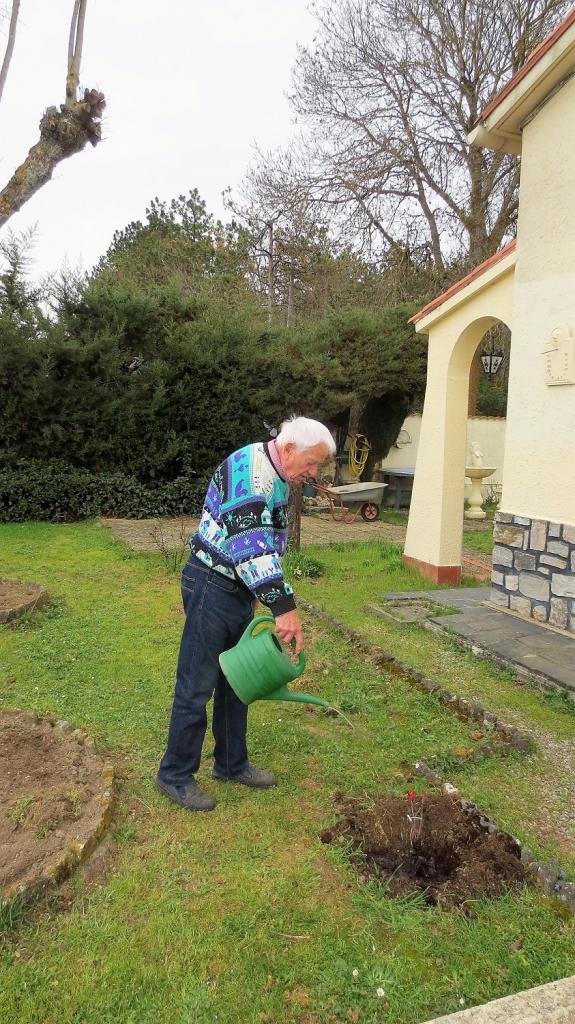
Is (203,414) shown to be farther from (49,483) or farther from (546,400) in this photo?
(546,400)

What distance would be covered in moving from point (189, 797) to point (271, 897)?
0.63 metres

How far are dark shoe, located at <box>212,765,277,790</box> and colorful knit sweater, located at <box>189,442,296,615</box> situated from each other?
963 mm

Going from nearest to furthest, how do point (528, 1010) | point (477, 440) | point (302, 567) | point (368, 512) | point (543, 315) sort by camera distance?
1. point (528, 1010)
2. point (543, 315)
3. point (302, 567)
4. point (368, 512)
5. point (477, 440)

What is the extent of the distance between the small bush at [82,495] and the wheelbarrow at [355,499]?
223 centimetres

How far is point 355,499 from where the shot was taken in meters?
11.5

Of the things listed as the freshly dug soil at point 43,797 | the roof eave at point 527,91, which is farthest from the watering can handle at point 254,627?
the roof eave at point 527,91

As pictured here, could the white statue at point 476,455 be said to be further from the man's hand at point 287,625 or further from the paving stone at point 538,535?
the man's hand at point 287,625

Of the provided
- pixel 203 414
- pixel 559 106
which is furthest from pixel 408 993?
pixel 203 414

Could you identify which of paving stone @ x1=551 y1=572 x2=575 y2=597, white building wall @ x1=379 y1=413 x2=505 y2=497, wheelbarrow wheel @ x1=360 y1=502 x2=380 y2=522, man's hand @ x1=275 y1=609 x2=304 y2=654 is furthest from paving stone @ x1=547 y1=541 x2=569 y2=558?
white building wall @ x1=379 y1=413 x2=505 y2=497

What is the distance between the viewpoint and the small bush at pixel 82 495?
973 centimetres

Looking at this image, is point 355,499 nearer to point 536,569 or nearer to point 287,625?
point 536,569

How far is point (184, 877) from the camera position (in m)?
2.35

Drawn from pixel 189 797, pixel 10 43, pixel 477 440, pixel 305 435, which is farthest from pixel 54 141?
pixel 477 440

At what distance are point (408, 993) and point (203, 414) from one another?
392 inches
